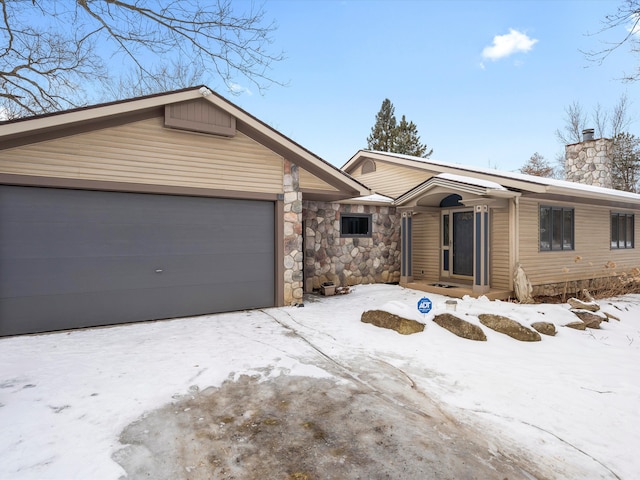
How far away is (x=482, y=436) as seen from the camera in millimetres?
3021

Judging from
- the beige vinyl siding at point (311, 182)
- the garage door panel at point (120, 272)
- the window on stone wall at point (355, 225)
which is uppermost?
the beige vinyl siding at point (311, 182)

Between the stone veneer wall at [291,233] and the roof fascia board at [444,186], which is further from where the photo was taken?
the roof fascia board at [444,186]

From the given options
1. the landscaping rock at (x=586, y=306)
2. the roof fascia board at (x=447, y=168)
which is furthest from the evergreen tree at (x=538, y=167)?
the landscaping rock at (x=586, y=306)

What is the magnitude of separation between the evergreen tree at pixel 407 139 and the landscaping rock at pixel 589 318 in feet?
77.6

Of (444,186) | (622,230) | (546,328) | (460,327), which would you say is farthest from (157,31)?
(622,230)

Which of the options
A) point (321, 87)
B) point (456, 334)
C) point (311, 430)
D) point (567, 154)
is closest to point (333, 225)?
point (456, 334)

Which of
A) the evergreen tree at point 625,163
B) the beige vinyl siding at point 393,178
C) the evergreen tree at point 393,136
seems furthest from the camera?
the evergreen tree at point 393,136

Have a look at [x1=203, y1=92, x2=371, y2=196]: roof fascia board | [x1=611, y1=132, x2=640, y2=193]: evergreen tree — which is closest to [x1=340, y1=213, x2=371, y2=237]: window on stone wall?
[x1=203, y1=92, x2=371, y2=196]: roof fascia board

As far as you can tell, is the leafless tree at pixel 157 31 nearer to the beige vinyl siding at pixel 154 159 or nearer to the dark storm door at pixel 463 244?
the beige vinyl siding at pixel 154 159

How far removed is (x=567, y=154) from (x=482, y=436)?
70.1 feet

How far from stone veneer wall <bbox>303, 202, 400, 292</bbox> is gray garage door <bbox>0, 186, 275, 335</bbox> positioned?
101 inches

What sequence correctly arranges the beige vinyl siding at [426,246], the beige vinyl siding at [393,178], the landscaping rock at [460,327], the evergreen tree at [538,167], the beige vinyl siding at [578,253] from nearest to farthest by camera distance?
the landscaping rock at [460,327]
the beige vinyl siding at [578,253]
the beige vinyl siding at [426,246]
the beige vinyl siding at [393,178]
the evergreen tree at [538,167]

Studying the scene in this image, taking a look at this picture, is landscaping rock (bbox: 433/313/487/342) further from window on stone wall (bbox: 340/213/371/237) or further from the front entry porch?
window on stone wall (bbox: 340/213/371/237)

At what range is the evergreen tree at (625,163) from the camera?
79.2 ft
